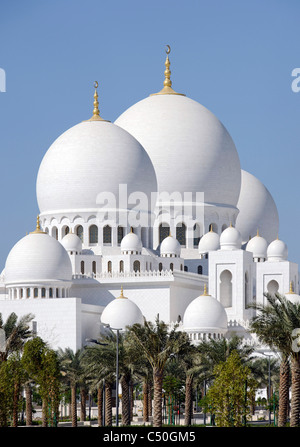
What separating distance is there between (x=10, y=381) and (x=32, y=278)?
2088 centimetres

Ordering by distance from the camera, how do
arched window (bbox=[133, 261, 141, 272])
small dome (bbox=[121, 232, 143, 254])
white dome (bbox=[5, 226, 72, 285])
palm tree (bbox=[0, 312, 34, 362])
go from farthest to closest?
1. arched window (bbox=[133, 261, 141, 272])
2. small dome (bbox=[121, 232, 143, 254])
3. white dome (bbox=[5, 226, 72, 285])
4. palm tree (bbox=[0, 312, 34, 362])

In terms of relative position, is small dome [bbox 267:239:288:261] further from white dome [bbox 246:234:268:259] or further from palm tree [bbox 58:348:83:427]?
palm tree [bbox 58:348:83:427]

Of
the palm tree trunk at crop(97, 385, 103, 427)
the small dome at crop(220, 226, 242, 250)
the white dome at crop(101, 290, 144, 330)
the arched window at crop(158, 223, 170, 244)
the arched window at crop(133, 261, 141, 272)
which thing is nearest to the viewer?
the palm tree trunk at crop(97, 385, 103, 427)

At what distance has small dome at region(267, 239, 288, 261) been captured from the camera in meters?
67.1

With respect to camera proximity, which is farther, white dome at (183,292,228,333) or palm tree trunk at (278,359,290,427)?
white dome at (183,292,228,333)

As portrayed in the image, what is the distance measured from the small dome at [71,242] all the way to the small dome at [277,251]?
37.0ft

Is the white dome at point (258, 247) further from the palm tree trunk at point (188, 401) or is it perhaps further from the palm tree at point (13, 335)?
the palm tree at point (13, 335)

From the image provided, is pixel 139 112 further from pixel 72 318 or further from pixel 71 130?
pixel 72 318

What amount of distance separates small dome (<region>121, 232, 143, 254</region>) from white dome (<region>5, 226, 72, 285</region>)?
12.7ft

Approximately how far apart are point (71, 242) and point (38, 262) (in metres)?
4.43

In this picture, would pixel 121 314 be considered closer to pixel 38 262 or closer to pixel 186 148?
pixel 38 262

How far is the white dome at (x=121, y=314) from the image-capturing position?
189 ft

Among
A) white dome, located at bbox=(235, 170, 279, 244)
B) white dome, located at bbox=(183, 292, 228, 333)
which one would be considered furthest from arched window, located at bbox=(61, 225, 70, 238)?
white dome, located at bbox=(235, 170, 279, 244)

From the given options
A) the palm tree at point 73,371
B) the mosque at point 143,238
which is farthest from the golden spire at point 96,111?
the palm tree at point 73,371
